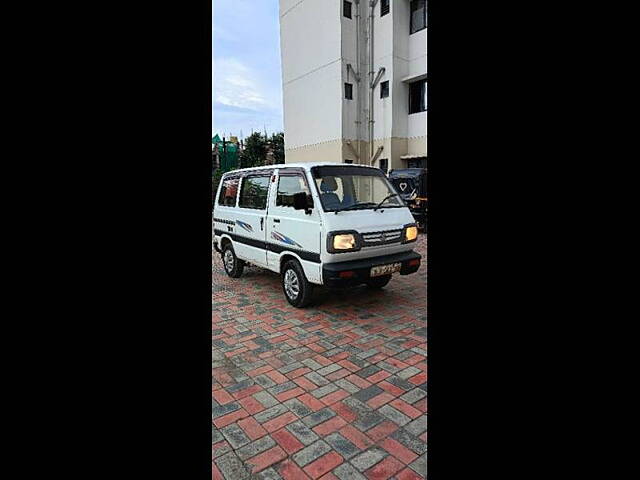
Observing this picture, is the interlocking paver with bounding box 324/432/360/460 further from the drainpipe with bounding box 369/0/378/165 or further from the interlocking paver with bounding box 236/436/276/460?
the drainpipe with bounding box 369/0/378/165

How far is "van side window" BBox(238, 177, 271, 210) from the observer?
591 centimetres

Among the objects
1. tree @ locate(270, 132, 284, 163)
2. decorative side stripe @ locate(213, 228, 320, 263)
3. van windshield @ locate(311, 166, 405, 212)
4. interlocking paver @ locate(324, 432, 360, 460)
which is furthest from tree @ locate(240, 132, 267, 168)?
interlocking paver @ locate(324, 432, 360, 460)

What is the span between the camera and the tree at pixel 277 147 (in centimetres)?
2197

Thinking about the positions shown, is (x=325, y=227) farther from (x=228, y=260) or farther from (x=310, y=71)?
(x=310, y=71)

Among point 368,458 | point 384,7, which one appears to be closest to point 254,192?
point 368,458

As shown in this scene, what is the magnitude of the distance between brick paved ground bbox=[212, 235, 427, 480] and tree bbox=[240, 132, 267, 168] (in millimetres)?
15924

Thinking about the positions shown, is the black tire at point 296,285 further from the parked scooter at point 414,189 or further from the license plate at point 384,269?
the parked scooter at point 414,189

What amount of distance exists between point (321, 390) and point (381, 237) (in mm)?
2292

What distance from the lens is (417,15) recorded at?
53.2 feet

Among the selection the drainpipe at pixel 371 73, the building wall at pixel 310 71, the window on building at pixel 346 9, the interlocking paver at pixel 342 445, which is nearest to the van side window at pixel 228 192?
the interlocking paver at pixel 342 445

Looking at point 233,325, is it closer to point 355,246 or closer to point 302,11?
point 355,246
